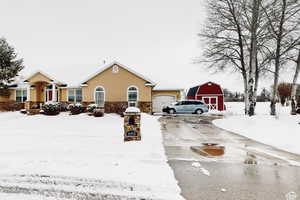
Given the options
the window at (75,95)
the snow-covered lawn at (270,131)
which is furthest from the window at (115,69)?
the snow-covered lawn at (270,131)

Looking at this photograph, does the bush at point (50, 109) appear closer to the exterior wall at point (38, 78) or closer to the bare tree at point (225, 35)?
the exterior wall at point (38, 78)

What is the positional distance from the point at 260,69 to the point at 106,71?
53.8ft

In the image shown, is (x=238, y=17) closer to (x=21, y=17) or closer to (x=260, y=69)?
(x=260, y=69)

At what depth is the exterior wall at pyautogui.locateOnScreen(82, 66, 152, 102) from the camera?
1931 cm

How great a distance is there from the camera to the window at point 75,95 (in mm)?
20984

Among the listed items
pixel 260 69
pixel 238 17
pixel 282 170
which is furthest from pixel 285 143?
pixel 260 69

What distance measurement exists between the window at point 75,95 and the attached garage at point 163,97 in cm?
877

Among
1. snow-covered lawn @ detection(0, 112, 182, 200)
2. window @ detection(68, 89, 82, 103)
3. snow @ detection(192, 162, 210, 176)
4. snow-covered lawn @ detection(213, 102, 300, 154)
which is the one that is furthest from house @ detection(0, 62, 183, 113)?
snow @ detection(192, 162, 210, 176)

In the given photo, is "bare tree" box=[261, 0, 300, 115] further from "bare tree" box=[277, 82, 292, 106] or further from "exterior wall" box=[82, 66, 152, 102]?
"bare tree" box=[277, 82, 292, 106]

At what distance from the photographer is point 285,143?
25.7ft

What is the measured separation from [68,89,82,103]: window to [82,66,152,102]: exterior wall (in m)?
1.81

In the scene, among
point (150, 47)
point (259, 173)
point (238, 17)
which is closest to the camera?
point (259, 173)

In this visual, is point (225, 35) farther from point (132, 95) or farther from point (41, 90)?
point (41, 90)

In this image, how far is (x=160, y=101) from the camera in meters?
22.7
